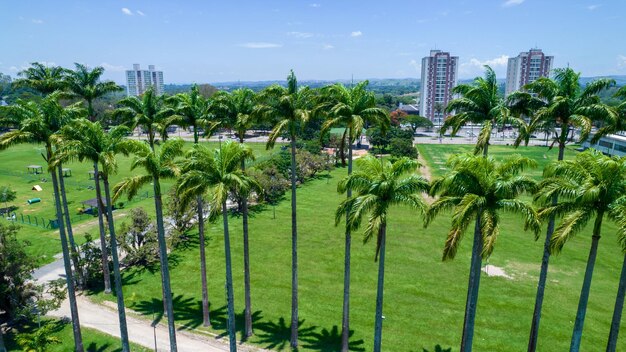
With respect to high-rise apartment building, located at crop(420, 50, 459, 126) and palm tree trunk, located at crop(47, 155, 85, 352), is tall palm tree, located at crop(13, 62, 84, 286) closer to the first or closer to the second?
palm tree trunk, located at crop(47, 155, 85, 352)

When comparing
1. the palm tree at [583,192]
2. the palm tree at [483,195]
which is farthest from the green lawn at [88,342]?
the palm tree at [583,192]

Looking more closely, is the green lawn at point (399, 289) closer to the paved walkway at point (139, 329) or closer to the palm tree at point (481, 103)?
the paved walkway at point (139, 329)

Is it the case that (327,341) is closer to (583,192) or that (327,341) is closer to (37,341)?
(37,341)

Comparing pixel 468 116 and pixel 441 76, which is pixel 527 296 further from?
pixel 441 76

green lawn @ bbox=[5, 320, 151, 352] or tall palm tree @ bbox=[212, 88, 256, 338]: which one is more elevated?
tall palm tree @ bbox=[212, 88, 256, 338]

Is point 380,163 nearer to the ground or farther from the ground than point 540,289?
farther from the ground

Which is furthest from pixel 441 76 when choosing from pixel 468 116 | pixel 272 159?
pixel 468 116

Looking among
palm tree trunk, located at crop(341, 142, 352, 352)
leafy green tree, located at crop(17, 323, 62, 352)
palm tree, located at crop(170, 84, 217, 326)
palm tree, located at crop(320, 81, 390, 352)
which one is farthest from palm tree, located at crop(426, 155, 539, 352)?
leafy green tree, located at crop(17, 323, 62, 352)

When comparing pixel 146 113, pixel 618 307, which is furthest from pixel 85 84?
pixel 618 307
